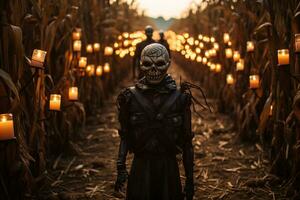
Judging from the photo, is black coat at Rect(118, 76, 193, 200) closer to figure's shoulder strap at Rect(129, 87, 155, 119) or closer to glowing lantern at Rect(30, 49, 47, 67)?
figure's shoulder strap at Rect(129, 87, 155, 119)

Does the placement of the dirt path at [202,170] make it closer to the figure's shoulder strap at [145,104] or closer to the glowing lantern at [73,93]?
the glowing lantern at [73,93]

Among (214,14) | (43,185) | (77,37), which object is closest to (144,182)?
(43,185)

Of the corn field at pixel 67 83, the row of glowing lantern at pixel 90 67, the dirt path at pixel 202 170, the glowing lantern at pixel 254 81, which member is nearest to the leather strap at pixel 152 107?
the corn field at pixel 67 83

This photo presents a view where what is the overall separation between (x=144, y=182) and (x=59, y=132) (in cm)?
342

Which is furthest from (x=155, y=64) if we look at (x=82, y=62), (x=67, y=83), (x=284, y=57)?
(x=82, y=62)

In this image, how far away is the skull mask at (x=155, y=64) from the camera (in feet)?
9.50

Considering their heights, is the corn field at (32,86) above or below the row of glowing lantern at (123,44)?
below

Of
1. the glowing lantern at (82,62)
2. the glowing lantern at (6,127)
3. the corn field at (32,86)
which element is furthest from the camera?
the glowing lantern at (82,62)

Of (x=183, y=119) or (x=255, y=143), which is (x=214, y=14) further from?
(x=183, y=119)

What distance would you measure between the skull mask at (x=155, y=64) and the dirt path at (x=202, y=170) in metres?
2.32

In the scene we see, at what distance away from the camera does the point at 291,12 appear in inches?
185

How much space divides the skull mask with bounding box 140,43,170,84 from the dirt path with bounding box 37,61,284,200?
2.32 metres

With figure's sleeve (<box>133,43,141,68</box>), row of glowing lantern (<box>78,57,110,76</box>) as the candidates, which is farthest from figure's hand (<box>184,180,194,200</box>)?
figure's sleeve (<box>133,43,141,68</box>)

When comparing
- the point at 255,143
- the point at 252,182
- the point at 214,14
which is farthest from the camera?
the point at 214,14
